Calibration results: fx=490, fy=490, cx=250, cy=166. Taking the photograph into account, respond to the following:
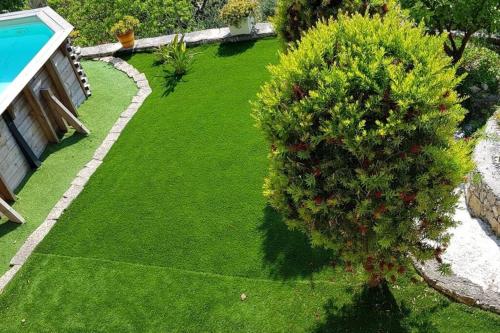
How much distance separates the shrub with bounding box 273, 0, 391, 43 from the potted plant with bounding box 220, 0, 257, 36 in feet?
17.6

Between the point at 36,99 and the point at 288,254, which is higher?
the point at 36,99

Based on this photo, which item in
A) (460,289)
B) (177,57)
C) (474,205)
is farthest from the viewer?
(177,57)

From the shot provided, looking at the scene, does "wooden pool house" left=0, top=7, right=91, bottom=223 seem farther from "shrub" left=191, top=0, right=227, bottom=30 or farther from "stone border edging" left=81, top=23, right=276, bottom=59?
"shrub" left=191, top=0, right=227, bottom=30

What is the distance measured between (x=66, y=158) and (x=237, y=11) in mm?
6016

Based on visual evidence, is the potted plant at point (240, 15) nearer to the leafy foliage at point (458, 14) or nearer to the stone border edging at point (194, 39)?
the stone border edging at point (194, 39)

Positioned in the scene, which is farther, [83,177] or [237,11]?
[237,11]

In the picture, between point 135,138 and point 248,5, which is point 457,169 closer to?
point 135,138

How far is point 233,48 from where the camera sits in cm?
1344

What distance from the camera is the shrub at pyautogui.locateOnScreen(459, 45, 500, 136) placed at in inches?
364

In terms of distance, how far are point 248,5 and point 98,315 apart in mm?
9232

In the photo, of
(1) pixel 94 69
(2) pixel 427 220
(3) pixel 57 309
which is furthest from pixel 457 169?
(1) pixel 94 69

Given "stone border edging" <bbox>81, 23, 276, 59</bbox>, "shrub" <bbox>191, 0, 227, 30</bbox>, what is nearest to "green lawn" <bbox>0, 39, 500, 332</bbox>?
"stone border edging" <bbox>81, 23, 276, 59</bbox>

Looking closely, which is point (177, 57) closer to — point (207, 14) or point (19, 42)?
point (19, 42)

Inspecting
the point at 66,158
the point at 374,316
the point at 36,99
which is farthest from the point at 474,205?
the point at 36,99
